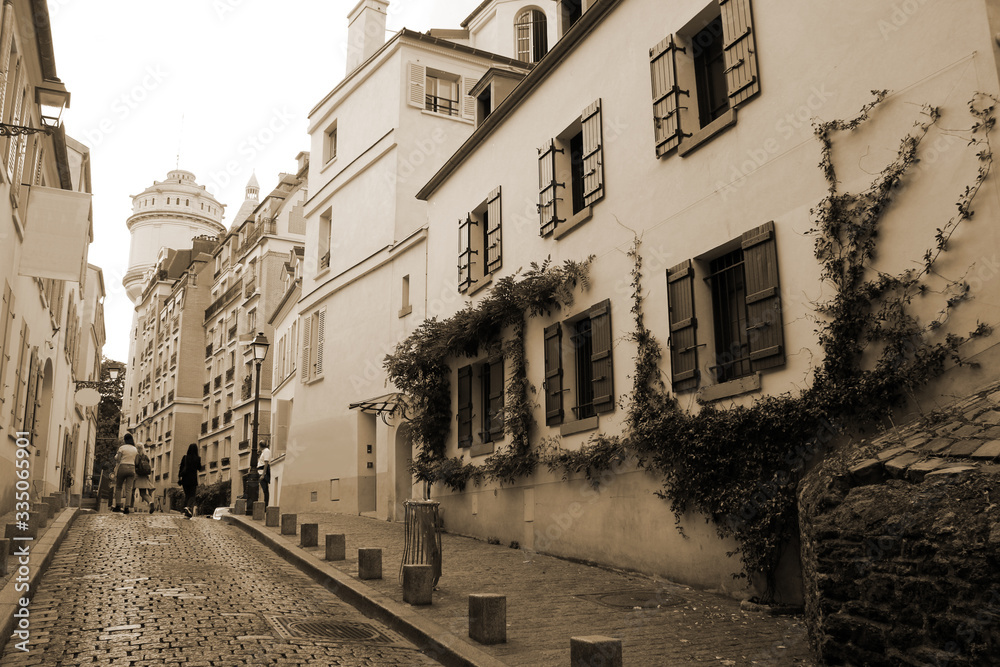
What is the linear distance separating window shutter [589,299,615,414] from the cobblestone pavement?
4401 millimetres

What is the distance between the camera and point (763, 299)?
928 cm

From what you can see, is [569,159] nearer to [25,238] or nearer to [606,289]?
[606,289]

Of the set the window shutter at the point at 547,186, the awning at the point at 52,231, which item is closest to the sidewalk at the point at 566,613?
the window shutter at the point at 547,186

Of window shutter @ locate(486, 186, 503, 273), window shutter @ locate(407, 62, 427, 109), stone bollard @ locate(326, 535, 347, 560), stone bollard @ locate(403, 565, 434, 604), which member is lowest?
stone bollard @ locate(403, 565, 434, 604)

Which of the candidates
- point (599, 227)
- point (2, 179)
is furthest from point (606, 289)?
point (2, 179)

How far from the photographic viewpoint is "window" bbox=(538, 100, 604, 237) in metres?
12.9

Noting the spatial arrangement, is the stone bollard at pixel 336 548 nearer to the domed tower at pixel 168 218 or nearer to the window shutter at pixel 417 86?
the window shutter at pixel 417 86

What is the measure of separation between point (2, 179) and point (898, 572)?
11881mm

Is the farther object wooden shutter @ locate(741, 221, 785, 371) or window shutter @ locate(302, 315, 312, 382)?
window shutter @ locate(302, 315, 312, 382)

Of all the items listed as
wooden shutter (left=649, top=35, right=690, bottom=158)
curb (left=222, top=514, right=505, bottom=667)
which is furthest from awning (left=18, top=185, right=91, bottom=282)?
wooden shutter (left=649, top=35, right=690, bottom=158)

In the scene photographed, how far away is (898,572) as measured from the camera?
18.0 feet

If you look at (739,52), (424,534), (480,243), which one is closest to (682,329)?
(739,52)

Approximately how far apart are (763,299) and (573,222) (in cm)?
443

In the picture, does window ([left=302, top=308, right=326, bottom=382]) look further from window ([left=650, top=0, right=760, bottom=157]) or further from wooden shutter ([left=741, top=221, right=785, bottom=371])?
wooden shutter ([left=741, top=221, right=785, bottom=371])
